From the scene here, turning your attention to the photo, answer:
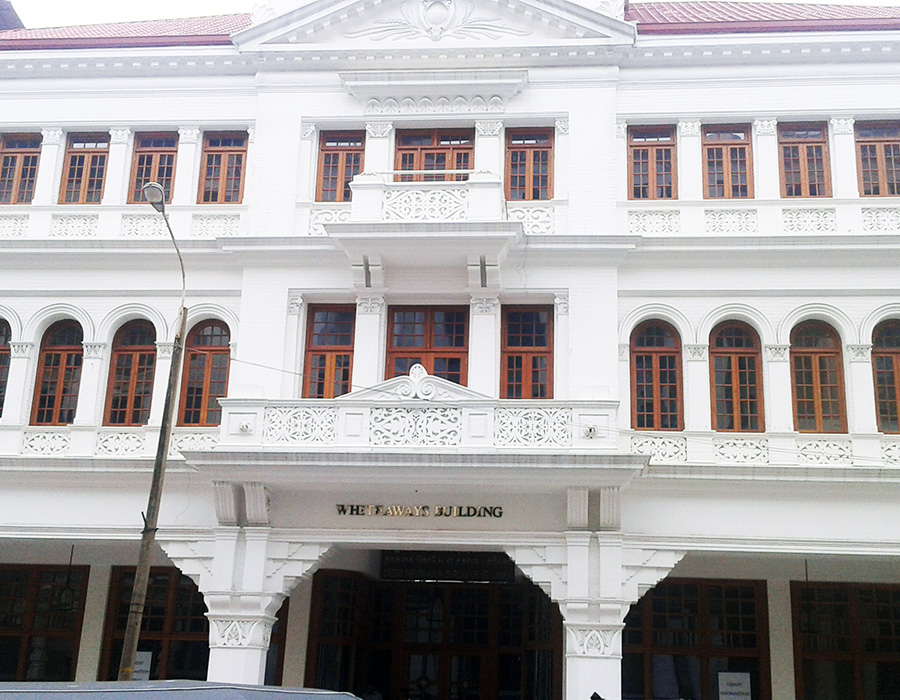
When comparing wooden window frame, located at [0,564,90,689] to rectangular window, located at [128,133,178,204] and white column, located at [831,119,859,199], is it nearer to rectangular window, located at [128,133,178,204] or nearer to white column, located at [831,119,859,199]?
rectangular window, located at [128,133,178,204]

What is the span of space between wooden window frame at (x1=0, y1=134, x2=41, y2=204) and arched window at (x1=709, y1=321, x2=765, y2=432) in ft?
47.7

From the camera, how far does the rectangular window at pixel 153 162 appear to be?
2134 centimetres

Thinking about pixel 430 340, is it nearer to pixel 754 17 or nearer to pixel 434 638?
pixel 434 638

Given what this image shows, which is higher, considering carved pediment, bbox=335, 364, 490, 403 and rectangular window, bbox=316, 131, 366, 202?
rectangular window, bbox=316, 131, 366, 202

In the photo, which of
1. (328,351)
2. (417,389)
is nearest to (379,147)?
(328,351)

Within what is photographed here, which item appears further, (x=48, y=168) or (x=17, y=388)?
(x=48, y=168)

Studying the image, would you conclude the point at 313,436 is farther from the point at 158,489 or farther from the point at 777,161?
the point at 777,161

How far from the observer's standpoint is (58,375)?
2047cm

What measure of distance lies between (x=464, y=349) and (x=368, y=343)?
1.87m

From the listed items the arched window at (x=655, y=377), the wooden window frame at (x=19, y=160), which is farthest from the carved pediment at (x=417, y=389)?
the wooden window frame at (x=19, y=160)

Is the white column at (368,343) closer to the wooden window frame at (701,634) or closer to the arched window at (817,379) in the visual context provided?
the wooden window frame at (701,634)

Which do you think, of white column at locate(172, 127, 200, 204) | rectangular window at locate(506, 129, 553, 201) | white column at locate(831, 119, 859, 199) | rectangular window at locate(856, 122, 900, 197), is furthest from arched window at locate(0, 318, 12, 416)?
rectangular window at locate(856, 122, 900, 197)

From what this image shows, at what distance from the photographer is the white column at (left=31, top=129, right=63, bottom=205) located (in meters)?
21.3

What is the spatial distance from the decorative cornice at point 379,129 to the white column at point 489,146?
1.81m
